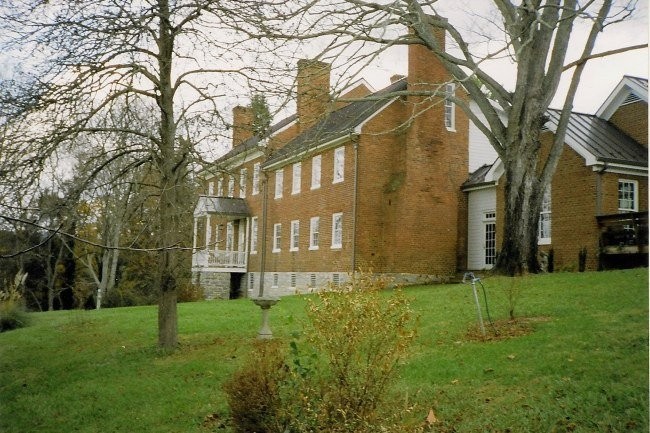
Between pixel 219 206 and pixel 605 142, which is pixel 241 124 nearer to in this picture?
pixel 219 206

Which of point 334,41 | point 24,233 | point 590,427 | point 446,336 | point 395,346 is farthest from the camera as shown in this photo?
point 334,41

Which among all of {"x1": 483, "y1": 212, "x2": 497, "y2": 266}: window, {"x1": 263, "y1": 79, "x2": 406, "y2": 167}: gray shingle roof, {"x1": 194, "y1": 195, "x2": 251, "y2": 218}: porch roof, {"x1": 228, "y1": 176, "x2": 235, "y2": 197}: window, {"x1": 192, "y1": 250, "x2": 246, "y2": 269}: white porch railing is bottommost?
{"x1": 192, "y1": 250, "x2": 246, "y2": 269}: white porch railing

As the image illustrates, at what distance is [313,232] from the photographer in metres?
7.16

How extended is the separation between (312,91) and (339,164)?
0.95 m

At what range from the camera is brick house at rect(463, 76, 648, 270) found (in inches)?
172

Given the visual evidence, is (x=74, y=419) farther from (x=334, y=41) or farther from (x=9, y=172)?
(x=334, y=41)

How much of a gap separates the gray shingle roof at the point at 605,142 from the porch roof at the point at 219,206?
176 inches

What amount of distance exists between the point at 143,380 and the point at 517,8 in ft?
20.0

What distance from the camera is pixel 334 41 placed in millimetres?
7660

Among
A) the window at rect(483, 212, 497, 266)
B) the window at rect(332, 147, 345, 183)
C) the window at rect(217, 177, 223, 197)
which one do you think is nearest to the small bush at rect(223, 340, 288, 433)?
the window at rect(332, 147, 345, 183)

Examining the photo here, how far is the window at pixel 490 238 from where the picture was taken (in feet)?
22.1

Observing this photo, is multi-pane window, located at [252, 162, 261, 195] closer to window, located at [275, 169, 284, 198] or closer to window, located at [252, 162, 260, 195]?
window, located at [252, 162, 260, 195]

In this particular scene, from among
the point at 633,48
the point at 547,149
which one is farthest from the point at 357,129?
the point at 633,48

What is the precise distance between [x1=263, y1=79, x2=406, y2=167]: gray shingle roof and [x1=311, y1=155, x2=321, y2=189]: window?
0.74 ft
